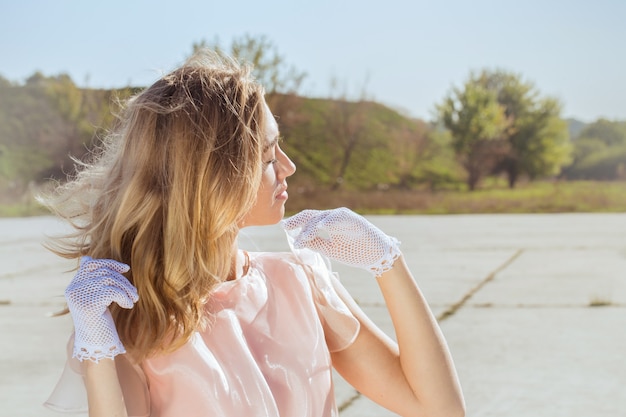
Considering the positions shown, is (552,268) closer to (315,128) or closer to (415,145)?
(415,145)

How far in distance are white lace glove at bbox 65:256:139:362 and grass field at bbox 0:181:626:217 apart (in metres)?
15.3

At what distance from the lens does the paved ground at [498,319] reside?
3180 millimetres

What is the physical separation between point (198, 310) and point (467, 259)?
5862mm

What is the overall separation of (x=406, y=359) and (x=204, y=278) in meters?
0.41

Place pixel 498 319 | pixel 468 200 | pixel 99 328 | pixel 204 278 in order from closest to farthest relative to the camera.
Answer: pixel 99 328 < pixel 204 278 < pixel 498 319 < pixel 468 200

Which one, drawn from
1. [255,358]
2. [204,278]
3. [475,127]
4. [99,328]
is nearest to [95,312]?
[99,328]

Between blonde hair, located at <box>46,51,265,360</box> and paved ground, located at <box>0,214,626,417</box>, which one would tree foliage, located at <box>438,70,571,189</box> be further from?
blonde hair, located at <box>46,51,265,360</box>

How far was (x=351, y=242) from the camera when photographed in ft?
4.81

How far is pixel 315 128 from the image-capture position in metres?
31.3

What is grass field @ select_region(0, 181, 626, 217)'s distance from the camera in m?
17.8

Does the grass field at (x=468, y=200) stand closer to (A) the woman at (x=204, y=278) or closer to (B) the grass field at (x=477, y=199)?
(B) the grass field at (x=477, y=199)

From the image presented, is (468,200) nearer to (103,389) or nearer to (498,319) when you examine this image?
(498,319)

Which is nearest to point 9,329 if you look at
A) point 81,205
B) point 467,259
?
point 81,205

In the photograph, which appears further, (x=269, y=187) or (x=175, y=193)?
(x=269, y=187)
